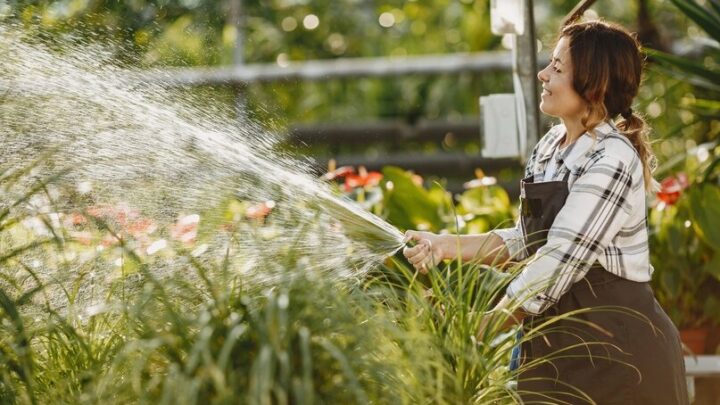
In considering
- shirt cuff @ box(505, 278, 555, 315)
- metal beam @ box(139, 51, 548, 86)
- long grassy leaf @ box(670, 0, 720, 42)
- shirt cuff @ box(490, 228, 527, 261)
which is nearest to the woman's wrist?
shirt cuff @ box(490, 228, 527, 261)

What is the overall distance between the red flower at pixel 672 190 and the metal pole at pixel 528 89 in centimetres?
56

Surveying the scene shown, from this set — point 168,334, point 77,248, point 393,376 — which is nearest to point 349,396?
point 393,376

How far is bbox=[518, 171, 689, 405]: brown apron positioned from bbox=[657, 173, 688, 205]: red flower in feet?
6.10

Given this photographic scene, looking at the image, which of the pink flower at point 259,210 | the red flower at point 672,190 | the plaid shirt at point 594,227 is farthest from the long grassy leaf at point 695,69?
the plaid shirt at point 594,227

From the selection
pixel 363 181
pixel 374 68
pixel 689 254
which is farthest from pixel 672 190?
pixel 374 68

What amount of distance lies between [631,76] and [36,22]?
95.3 inches

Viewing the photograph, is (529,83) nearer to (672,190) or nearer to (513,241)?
→ (672,190)

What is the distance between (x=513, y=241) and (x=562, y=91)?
0.35 meters

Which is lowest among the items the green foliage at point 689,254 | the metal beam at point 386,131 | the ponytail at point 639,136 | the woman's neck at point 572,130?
the metal beam at point 386,131

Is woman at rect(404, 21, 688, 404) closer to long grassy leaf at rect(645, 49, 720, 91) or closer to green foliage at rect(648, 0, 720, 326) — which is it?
green foliage at rect(648, 0, 720, 326)

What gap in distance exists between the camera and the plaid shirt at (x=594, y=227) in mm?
2383

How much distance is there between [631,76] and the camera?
2604 millimetres

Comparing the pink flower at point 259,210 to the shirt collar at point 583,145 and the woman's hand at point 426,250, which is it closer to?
the woman's hand at point 426,250

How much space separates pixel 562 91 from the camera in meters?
2.58
